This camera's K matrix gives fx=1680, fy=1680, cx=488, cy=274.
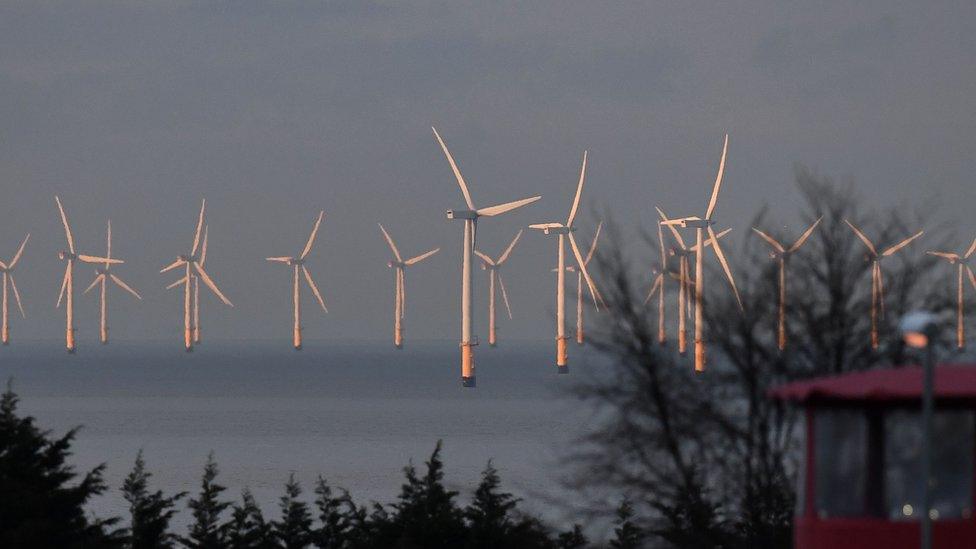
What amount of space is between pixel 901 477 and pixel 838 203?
15.2 m

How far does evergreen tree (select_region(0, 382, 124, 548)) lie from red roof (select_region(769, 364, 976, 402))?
1563cm

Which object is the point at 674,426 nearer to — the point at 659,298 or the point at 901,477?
the point at 659,298

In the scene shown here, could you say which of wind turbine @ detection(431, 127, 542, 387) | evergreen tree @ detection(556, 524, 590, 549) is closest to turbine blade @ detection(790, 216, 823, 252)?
evergreen tree @ detection(556, 524, 590, 549)

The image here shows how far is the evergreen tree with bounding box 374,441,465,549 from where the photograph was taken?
29625 millimetres

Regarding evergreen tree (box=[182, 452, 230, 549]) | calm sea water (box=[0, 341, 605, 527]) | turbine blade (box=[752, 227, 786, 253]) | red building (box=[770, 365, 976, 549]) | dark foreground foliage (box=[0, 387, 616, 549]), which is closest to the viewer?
red building (box=[770, 365, 976, 549])

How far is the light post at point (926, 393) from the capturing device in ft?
41.5

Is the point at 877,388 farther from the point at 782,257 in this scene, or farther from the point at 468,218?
the point at 468,218

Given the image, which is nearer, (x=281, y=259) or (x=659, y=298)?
(x=659, y=298)

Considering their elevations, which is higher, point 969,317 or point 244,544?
point 969,317

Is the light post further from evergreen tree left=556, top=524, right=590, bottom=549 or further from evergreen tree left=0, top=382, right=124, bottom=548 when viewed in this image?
evergreen tree left=556, top=524, right=590, bottom=549

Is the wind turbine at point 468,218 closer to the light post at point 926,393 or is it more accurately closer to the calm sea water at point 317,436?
the calm sea water at point 317,436

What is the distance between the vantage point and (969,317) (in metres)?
26.3

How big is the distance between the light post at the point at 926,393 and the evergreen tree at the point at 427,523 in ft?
55.3

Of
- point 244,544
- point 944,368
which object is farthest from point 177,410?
point 944,368
